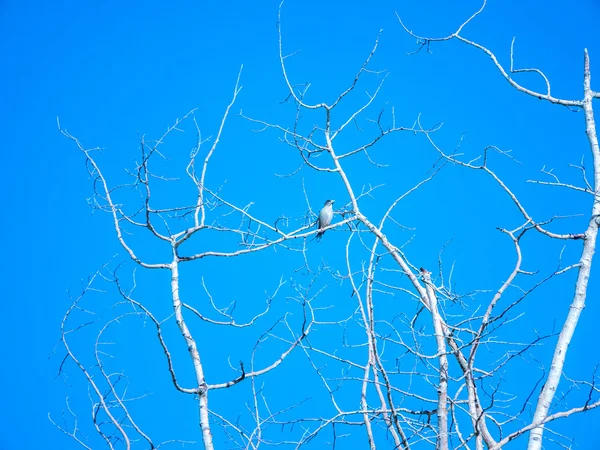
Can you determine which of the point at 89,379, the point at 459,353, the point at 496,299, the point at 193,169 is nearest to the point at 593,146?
the point at 496,299

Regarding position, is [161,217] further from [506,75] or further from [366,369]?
[506,75]

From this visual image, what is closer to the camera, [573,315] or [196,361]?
[573,315]

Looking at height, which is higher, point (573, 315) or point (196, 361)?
point (573, 315)

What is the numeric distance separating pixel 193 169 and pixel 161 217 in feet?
1.26

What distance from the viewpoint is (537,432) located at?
12.6ft

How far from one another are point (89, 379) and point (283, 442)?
1.24 metres

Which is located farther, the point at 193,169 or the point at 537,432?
the point at 193,169

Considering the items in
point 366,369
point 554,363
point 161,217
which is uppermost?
point 161,217

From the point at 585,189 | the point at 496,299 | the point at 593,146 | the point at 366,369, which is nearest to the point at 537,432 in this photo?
the point at 496,299

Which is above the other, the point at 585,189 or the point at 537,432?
the point at 585,189

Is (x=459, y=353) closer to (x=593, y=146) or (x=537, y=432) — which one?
(x=537, y=432)

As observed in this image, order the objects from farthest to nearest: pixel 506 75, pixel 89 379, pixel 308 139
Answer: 1. pixel 308 139
2. pixel 506 75
3. pixel 89 379

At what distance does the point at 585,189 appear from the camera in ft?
13.2

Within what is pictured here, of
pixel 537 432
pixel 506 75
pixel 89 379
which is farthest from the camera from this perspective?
pixel 506 75
